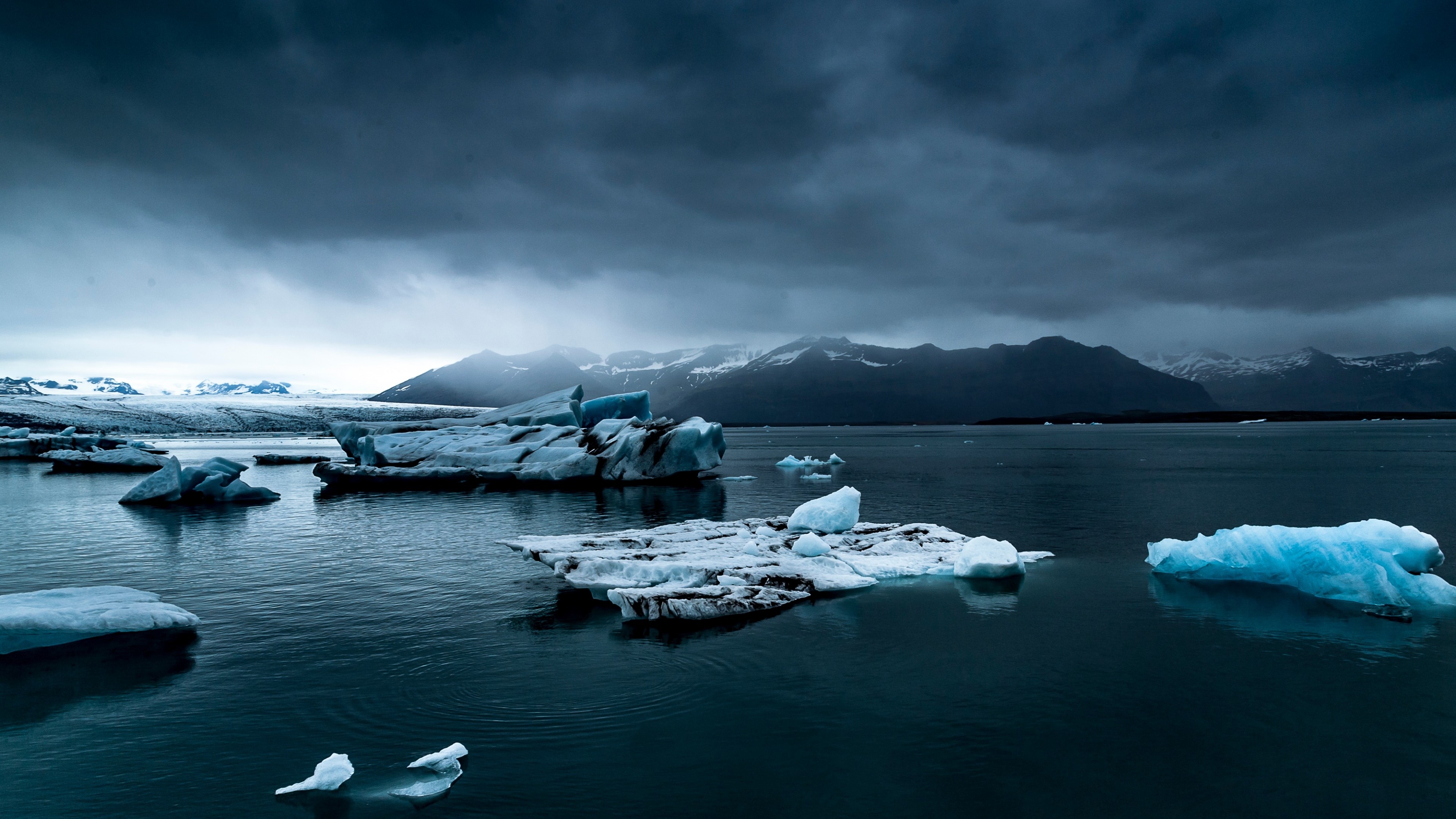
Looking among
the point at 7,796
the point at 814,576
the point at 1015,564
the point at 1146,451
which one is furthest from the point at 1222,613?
the point at 1146,451

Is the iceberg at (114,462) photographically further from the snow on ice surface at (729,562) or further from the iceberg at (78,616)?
the snow on ice surface at (729,562)

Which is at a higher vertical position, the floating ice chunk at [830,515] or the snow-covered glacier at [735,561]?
the floating ice chunk at [830,515]

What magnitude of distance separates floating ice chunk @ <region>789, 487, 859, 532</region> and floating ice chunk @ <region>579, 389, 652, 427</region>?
105 feet

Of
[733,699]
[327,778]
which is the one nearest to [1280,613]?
[733,699]

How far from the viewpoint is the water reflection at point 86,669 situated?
950 cm

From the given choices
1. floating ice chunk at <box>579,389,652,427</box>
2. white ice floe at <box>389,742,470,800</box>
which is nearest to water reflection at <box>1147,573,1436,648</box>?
white ice floe at <box>389,742,470,800</box>

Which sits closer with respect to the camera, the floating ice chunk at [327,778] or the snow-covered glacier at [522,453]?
the floating ice chunk at [327,778]

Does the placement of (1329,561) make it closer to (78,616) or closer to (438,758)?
(438,758)

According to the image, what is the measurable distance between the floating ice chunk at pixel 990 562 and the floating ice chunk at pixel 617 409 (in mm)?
37211

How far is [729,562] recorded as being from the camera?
52.9 feet

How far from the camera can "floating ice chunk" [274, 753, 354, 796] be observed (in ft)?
23.0

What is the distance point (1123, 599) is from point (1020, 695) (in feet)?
21.6

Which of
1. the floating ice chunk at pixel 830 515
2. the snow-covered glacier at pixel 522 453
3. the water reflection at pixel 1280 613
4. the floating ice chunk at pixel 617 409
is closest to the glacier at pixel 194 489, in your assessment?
the snow-covered glacier at pixel 522 453

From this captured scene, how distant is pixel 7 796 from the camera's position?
7031 mm
